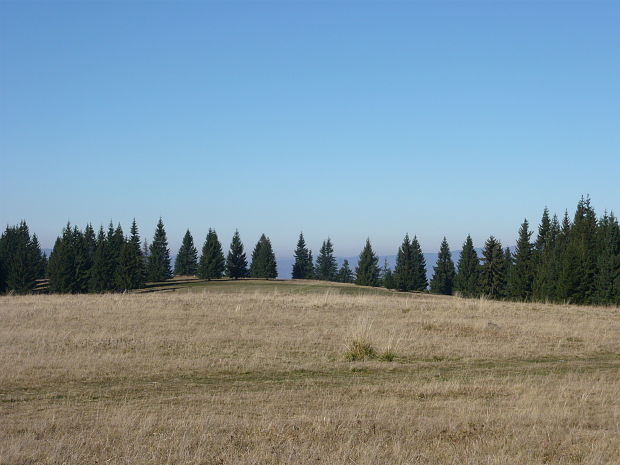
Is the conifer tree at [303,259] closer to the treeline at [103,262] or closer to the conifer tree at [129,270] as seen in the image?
the treeline at [103,262]

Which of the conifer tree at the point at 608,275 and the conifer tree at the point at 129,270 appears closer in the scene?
the conifer tree at the point at 608,275

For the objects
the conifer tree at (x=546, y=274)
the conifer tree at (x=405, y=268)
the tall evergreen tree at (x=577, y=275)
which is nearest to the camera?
the tall evergreen tree at (x=577, y=275)

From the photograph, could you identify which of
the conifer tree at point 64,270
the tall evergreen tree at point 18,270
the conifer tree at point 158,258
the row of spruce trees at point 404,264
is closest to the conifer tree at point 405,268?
the row of spruce trees at point 404,264

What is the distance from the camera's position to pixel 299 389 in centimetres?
→ 1203

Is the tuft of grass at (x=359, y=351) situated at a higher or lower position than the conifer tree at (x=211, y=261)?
lower

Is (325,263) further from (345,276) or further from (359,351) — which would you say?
(359,351)

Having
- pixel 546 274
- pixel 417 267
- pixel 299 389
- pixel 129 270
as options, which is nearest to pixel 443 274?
pixel 417 267

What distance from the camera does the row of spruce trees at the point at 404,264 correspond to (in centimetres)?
6072

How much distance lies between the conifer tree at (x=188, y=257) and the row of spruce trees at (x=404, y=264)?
199 mm

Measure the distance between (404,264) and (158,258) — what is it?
4387 cm

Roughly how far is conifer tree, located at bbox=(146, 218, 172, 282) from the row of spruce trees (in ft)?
0.56

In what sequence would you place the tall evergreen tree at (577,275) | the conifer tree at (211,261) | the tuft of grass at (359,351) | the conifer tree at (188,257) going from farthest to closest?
the conifer tree at (188,257) < the conifer tree at (211,261) < the tall evergreen tree at (577,275) < the tuft of grass at (359,351)

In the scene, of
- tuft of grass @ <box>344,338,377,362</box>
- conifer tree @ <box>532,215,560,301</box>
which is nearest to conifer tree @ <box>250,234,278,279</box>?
conifer tree @ <box>532,215,560,301</box>

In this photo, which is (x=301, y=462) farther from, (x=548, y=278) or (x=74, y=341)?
(x=548, y=278)
